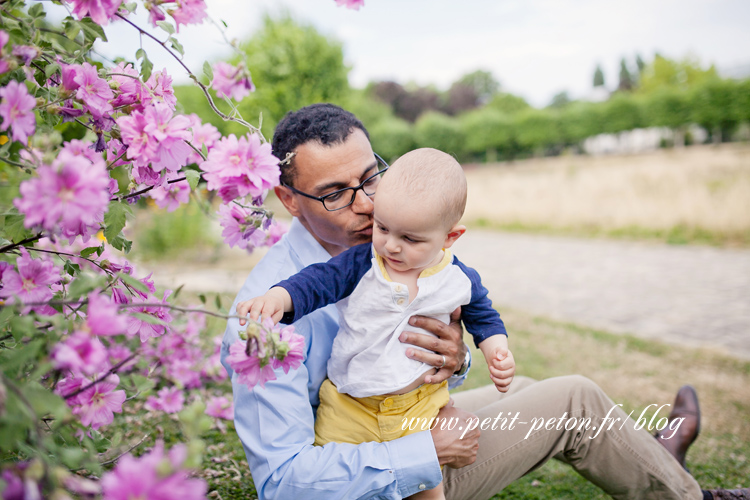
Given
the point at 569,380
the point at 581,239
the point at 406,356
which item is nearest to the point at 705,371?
the point at 569,380

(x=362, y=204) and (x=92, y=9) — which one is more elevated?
(x=92, y=9)

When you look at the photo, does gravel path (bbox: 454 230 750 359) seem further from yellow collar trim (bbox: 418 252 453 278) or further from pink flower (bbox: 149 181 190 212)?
pink flower (bbox: 149 181 190 212)

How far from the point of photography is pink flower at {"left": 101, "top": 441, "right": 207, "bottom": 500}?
2.21 ft

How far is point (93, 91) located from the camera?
1.22 meters

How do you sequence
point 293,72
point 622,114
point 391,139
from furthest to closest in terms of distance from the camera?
point 391,139 < point 622,114 < point 293,72

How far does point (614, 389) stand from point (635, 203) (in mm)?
8450

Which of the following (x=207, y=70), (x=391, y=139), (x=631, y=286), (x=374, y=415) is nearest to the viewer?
(x=207, y=70)

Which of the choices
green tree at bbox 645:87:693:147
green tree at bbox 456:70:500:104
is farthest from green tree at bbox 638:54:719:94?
green tree at bbox 456:70:500:104

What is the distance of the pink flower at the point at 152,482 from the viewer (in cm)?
67

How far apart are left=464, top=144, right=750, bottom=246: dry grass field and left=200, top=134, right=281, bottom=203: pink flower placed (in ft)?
32.0

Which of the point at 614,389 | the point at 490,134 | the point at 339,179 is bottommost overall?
the point at 614,389

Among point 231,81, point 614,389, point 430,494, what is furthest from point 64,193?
point 614,389

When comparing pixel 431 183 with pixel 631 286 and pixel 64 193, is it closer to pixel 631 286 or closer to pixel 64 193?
pixel 64 193

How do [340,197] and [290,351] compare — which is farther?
[340,197]
